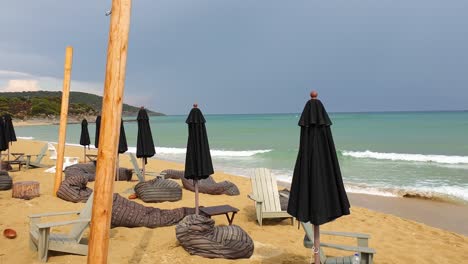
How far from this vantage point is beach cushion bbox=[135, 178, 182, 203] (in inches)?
325

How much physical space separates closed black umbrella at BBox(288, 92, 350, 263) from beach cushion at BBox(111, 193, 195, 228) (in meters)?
3.54

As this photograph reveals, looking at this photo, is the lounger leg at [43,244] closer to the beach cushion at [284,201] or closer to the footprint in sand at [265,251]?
the footprint in sand at [265,251]

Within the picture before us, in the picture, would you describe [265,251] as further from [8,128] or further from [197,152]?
[8,128]

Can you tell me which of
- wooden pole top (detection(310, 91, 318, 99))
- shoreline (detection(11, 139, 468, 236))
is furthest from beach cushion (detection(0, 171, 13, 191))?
shoreline (detection(11, 139, 468, 236))

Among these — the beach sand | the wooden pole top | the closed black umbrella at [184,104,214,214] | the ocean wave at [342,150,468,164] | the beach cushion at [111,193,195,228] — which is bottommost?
the beach sand

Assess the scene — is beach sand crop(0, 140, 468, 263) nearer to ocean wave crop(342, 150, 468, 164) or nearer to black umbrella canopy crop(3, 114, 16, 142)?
black umbrella canopy crop(3, 114, 16, 142)

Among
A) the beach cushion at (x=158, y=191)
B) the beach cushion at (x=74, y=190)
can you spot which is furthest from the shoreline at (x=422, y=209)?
the beach cushion at (x=74, y=190)

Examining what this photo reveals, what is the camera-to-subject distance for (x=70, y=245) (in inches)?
184

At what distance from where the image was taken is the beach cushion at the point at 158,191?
8.25 m

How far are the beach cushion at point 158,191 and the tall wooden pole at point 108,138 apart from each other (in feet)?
18.1

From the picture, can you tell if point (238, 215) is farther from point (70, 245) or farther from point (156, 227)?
point (70, 245)

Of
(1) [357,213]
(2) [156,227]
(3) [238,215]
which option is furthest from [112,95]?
(1) [357,213]

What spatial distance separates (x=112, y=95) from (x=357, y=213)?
725cm

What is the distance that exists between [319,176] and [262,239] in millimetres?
2961
